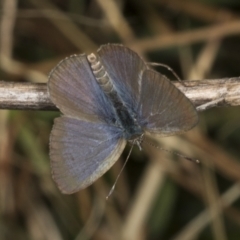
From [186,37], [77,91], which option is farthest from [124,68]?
[186,37]

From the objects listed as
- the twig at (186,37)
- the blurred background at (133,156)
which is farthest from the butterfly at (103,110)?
the twig at (186,37)

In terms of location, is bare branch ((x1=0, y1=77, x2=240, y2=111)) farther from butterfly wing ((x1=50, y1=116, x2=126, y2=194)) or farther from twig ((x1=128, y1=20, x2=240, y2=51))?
twig ((x1=128, y1=20, x2=240, y2=51))

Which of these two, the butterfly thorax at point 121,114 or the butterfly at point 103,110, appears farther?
the butterfly thorax at point 121,114

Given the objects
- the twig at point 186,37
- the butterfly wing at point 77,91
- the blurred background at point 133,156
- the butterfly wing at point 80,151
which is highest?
the butterfly wing at point 77,91

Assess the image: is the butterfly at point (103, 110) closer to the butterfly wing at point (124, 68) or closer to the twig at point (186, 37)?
the butterfly wing at point (124, 68)

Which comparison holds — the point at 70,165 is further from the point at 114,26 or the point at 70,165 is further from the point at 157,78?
the point at 114,26
